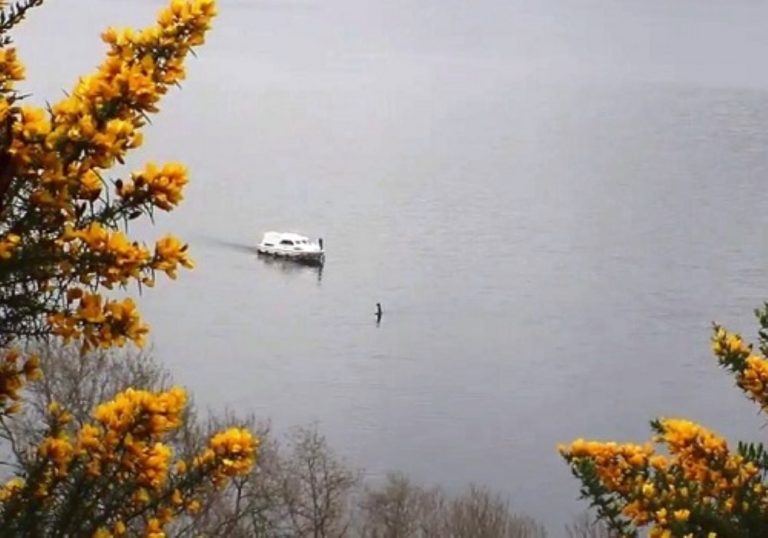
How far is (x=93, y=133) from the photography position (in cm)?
274

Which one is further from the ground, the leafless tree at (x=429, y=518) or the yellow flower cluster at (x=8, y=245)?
the leafless tree at (x=429, y=518)

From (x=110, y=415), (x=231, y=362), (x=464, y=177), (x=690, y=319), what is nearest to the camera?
(x=110, y=415)

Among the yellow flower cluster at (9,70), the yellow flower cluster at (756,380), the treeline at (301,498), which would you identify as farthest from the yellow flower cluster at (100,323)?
the treeline at (301,498)

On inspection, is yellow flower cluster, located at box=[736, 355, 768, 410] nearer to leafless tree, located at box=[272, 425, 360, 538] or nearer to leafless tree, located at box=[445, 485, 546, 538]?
leafless tree, located at box=[272, 425, 360, 538]

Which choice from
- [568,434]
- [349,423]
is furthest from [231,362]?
[568,434]

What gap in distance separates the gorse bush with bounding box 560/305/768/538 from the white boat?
50824 mm

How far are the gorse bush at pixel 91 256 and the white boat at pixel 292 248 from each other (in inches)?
2026

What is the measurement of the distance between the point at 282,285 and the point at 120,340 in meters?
50.7

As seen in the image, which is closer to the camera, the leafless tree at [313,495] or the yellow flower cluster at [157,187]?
the yellow flower cluster at [157,187]

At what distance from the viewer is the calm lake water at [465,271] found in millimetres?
37812

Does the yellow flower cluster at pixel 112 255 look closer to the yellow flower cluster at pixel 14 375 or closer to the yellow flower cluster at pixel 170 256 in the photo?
the yellow flower cluster at pixel 170 256

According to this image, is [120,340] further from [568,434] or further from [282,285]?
[282,285]

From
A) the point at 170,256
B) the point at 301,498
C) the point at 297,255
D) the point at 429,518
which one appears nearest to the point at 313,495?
the point at 301,498

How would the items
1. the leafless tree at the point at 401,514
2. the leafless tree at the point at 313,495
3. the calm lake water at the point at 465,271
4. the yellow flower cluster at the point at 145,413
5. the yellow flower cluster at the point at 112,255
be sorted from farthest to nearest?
the calm lake water at the point at 465,271
the leafless tree at the point at 401,514
the leafless tree at the point at 313,495
the yellow flower cluster at the point at 145,413
the yellow flower cluster at the point at 112,255
